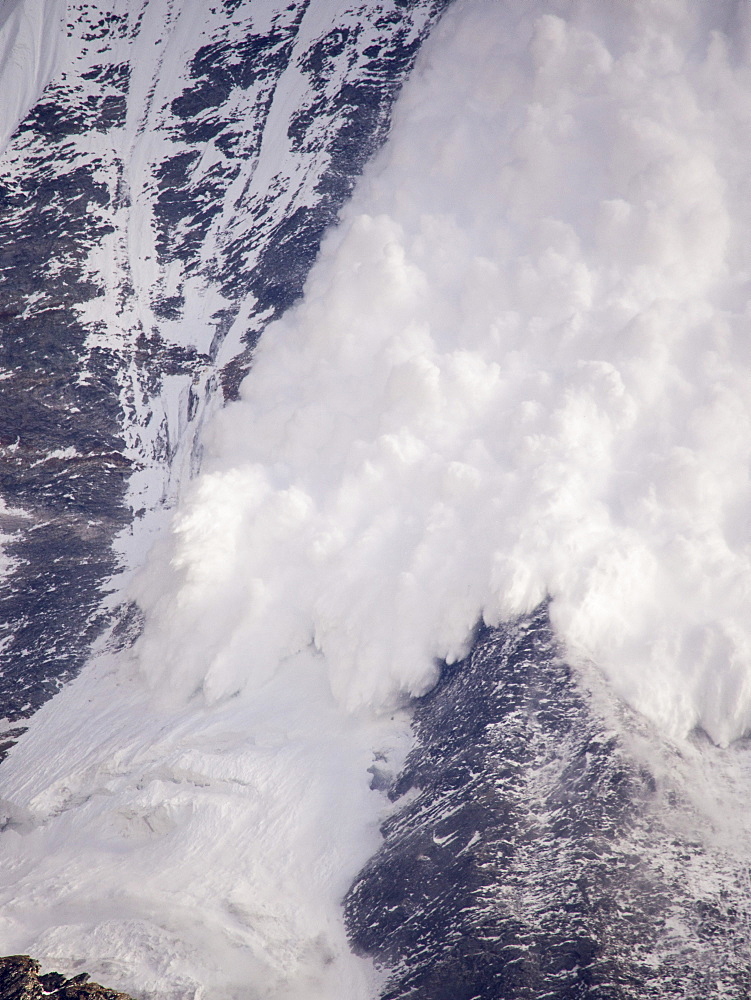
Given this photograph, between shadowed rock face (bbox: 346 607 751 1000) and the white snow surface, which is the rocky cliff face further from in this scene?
shadowed rock face (bbox: 346 607 751 1000)

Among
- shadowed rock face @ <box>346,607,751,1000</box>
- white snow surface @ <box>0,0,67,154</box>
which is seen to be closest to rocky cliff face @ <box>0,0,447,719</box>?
white snow surface @ <box>0,0,67,154</box>

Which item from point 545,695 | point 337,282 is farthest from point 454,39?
point 545,695

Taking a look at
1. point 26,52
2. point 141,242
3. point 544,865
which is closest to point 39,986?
point 544,865

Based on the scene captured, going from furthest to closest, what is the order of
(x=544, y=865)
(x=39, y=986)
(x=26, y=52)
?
1. (x=26, y=52)
2. (x=544, y=865)
3. (x=39, y=986)

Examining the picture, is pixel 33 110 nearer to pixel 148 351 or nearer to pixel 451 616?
pixel 148 351

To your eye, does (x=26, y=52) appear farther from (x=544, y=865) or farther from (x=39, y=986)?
(x=544, y=865)

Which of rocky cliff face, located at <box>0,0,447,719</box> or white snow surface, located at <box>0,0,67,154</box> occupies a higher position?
white snow surface, located at <box>0,0,67,154</box>
